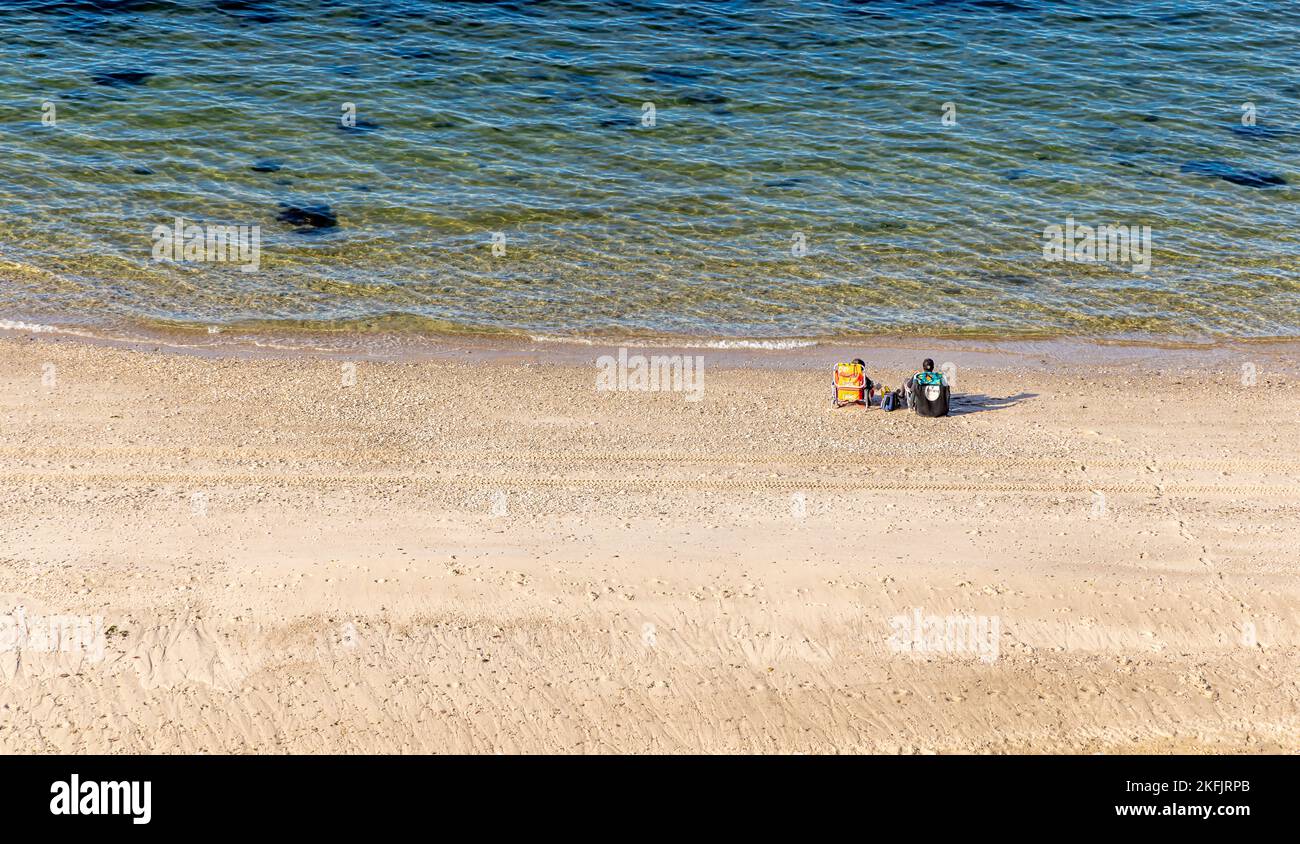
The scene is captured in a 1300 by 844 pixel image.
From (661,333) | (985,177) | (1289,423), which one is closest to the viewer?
(1289,423)

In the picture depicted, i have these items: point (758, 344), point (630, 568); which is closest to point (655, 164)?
point (758, 344)

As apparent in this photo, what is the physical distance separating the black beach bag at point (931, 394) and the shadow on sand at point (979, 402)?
18.4 inches

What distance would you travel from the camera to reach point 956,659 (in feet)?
49.4

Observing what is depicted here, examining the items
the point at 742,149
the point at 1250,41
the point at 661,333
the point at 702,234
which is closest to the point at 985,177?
the point at 742,149

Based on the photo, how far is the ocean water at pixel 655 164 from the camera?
87.1 feet

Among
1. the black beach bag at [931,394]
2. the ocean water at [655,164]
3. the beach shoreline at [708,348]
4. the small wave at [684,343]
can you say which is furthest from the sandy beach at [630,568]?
the ocean water at [655,164]

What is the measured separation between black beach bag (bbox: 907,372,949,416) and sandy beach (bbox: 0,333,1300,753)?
13.2 inches

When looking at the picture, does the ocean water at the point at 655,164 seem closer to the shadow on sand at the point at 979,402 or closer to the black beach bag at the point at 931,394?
the shadow on sand at the point at 979,402

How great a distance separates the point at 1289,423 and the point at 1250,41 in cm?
2545

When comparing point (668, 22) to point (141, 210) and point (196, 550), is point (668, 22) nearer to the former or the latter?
point (141, 210)

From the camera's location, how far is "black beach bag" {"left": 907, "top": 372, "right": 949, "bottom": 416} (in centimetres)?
2131

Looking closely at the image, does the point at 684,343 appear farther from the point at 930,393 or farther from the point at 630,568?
the point at 630,568

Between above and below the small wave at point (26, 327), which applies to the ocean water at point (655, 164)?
above

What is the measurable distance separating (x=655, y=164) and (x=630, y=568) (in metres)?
18.3
